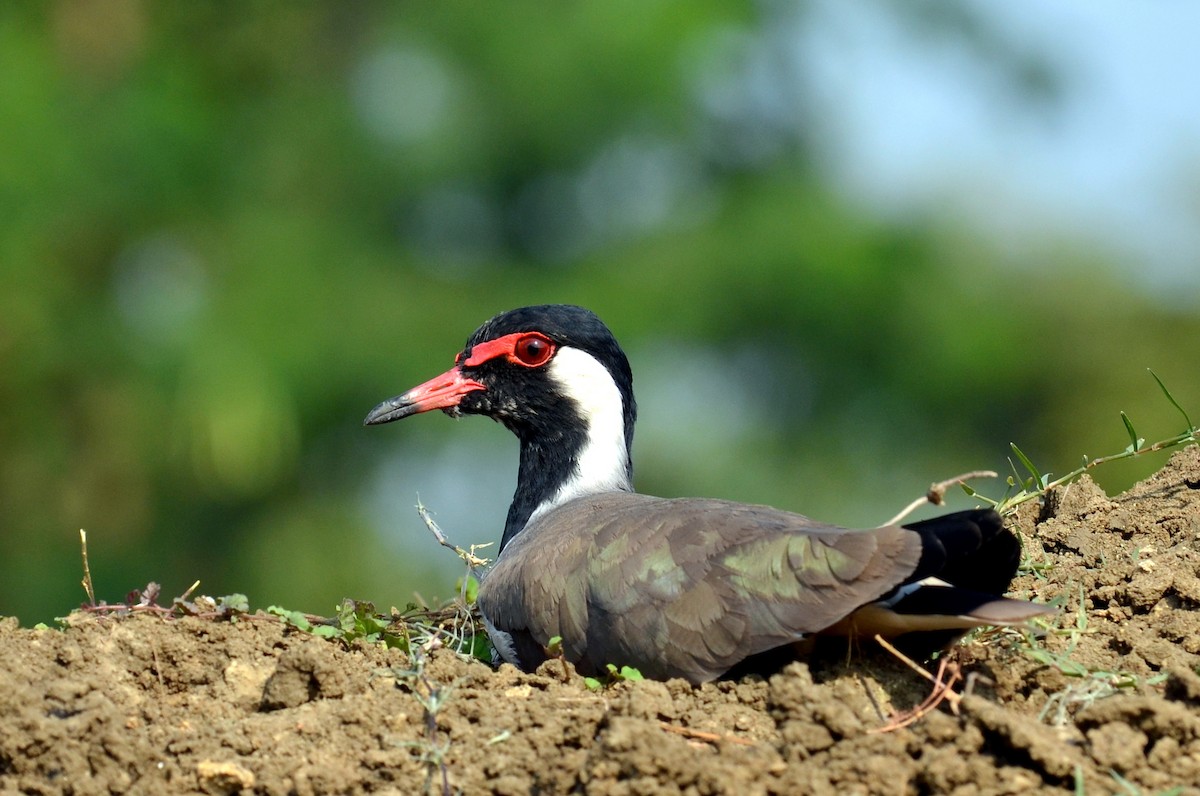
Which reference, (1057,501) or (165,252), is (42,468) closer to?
(165,252)

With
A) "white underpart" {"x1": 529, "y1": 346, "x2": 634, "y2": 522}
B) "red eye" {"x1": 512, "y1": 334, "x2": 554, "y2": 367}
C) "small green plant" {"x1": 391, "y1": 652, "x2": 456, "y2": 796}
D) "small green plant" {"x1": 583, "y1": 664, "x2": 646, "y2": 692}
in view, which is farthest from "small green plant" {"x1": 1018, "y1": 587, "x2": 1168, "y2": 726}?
"red eye" {"x1": 512, "y1": 334, "x2": 554, "y2": 367}

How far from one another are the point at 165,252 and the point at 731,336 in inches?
280

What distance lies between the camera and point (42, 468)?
697 inches

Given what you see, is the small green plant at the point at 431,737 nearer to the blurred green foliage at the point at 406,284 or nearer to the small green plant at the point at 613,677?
the small green plant at the point at 613,677

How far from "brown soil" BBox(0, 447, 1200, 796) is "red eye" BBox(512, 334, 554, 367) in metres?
2.18

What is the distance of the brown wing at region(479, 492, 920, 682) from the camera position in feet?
15.3

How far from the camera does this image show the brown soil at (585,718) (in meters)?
4.00

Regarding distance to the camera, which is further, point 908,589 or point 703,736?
point 908,589

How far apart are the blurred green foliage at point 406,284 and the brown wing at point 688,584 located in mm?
11118

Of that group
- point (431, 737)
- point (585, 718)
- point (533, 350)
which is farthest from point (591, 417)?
point (431, 737)

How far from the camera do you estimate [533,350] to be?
24.0 ft

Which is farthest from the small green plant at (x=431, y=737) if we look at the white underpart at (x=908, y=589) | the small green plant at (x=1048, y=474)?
the small green plant at (x=1048, y=474)

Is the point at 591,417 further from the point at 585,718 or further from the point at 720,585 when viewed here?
the point at 585,718

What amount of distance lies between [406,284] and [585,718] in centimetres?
1433
